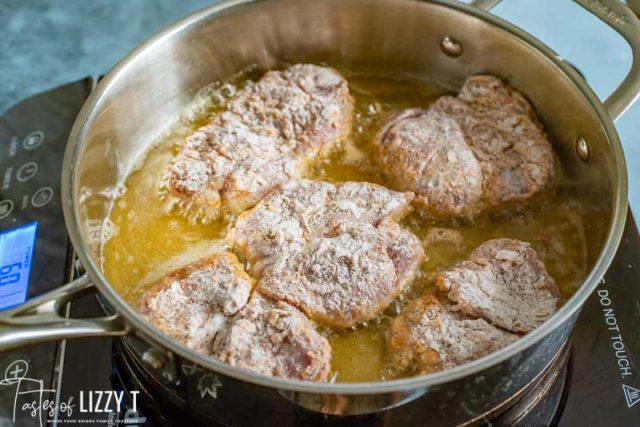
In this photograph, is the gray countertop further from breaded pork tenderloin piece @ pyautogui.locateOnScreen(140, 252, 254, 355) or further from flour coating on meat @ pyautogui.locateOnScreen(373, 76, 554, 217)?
breaded pork tenderloin piece @ pyautogui.locateOnScreen(140, 252, 254, 355)

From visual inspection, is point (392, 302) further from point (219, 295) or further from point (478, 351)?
point (219, 295)

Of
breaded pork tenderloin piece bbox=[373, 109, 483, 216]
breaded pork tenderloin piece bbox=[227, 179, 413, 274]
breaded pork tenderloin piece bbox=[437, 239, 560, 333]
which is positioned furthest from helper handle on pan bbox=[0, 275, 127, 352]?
breaded pork tenderloin piece bbox=[373, 109, 483, 216]

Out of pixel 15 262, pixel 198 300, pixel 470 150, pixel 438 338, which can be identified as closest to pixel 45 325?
pixel 198 300

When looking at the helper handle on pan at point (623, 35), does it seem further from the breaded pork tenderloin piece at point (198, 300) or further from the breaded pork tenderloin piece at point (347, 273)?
the breaded pork tenderloin piece at point (198, 300)

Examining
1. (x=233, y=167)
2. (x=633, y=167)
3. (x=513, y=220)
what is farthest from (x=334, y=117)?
(x=633, y=167)

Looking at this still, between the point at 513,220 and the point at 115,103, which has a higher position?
the point at 115,103

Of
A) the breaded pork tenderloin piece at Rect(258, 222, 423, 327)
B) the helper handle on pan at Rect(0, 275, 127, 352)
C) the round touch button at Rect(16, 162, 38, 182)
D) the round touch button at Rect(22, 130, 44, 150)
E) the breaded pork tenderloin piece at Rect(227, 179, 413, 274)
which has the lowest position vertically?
the breaded pork tenderloin piece at Rect(258, 222, 423, 327)

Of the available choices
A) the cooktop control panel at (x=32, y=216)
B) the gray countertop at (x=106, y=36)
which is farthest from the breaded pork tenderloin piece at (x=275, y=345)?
the gray countertop at (x=106, y=36)
